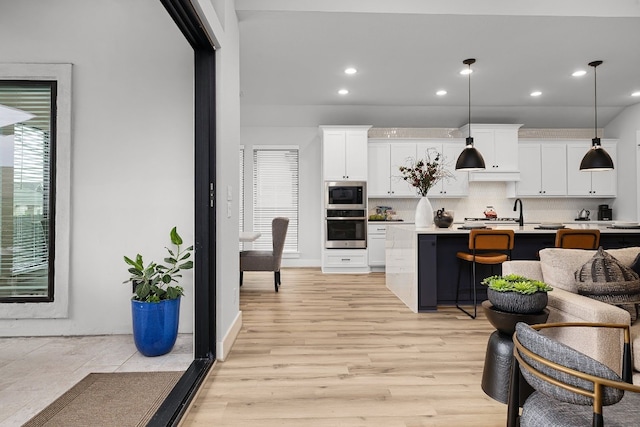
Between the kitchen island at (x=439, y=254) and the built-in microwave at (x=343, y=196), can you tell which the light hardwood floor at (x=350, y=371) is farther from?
the built-in microwave at (x=343, y=196)

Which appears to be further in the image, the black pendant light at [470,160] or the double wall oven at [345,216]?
the double wall oven at [345,216]

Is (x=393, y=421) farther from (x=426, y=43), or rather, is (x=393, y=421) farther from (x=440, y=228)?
(x=426, y=43)

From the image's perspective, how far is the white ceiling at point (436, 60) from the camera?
11.4 ft

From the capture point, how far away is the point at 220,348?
2.61 metres

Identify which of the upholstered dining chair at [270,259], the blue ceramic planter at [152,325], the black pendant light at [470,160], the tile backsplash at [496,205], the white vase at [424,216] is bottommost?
the blue ceramic planter at [152,325]

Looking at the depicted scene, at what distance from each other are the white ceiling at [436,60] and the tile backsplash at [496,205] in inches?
52.6

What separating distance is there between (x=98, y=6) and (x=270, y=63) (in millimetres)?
1931

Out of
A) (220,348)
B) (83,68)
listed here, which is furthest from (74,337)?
(83,68)

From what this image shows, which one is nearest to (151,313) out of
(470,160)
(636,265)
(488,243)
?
(488,243)

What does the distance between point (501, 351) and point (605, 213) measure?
6568 mm

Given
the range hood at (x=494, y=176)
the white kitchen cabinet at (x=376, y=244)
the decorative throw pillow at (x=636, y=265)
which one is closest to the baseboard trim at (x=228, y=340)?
the decorative throw pillow at (x=636, y=265)

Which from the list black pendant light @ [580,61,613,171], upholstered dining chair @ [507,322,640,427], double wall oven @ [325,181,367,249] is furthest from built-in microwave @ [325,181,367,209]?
upholstered dining chair @ [507,322,640,427]

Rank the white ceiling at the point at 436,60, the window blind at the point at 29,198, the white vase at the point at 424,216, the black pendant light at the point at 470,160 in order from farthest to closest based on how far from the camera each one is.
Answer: the black pendant light at the point at 470,160 → the white vase at the point at 424,216 → the white ceiling at the point at 436,60 → the window blind at the point at 29,198

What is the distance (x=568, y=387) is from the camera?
3.34 feet
